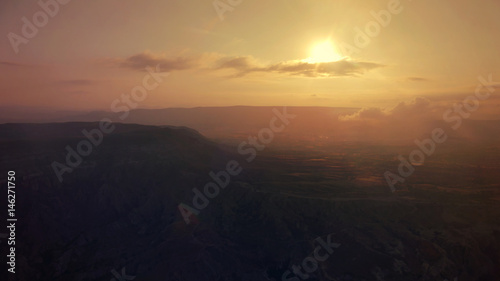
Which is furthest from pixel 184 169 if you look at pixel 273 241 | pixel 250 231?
pixel 273 241

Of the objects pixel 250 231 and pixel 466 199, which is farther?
pixel 466 199

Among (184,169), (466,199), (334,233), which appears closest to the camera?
(334,233)

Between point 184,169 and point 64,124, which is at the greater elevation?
point 64,124

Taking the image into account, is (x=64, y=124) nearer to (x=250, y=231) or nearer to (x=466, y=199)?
(x=250, y=231)

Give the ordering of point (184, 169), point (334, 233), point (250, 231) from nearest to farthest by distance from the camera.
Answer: point (334, 233) → point (250, 231) → point (184, 169)

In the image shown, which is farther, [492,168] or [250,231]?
[492,168]

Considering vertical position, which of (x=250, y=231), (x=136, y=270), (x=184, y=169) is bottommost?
(x=136, y=270)

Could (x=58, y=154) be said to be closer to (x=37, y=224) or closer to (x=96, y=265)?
(x=37, y=224)

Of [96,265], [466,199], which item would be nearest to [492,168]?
[466,199]

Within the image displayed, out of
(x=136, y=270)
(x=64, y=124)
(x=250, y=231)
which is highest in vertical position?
(x=64, y=124)
